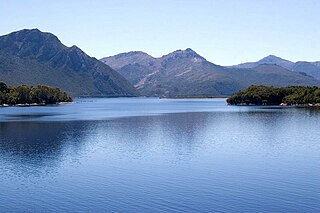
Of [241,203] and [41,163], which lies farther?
[41,163]

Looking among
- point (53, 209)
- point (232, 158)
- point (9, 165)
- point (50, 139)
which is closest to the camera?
point (53, 209)

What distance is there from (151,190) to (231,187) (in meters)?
10.8

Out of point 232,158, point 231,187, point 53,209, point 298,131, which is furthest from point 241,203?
point 298,131

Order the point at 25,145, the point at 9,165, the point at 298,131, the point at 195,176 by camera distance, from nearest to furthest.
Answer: the point at 195,176 < the point at 9,165 < the point at 25,145 < the point at 298,131

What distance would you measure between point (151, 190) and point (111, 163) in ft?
72.9

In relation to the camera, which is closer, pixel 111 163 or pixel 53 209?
pixel 53 209

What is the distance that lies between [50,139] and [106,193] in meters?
63.6

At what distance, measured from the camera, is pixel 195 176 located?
6562cm

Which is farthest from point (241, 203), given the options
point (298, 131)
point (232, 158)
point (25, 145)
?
point (298, 131)

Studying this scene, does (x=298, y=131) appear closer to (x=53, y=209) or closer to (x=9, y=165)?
(x=9, y=165)

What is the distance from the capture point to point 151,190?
187ft

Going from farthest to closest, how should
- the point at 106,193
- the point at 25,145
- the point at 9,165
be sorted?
the point at 25,145 → the point at 9,165 → the point at 106,193

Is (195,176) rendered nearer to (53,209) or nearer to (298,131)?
(53,209)

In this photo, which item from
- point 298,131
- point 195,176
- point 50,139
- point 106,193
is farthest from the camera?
point 298,131
